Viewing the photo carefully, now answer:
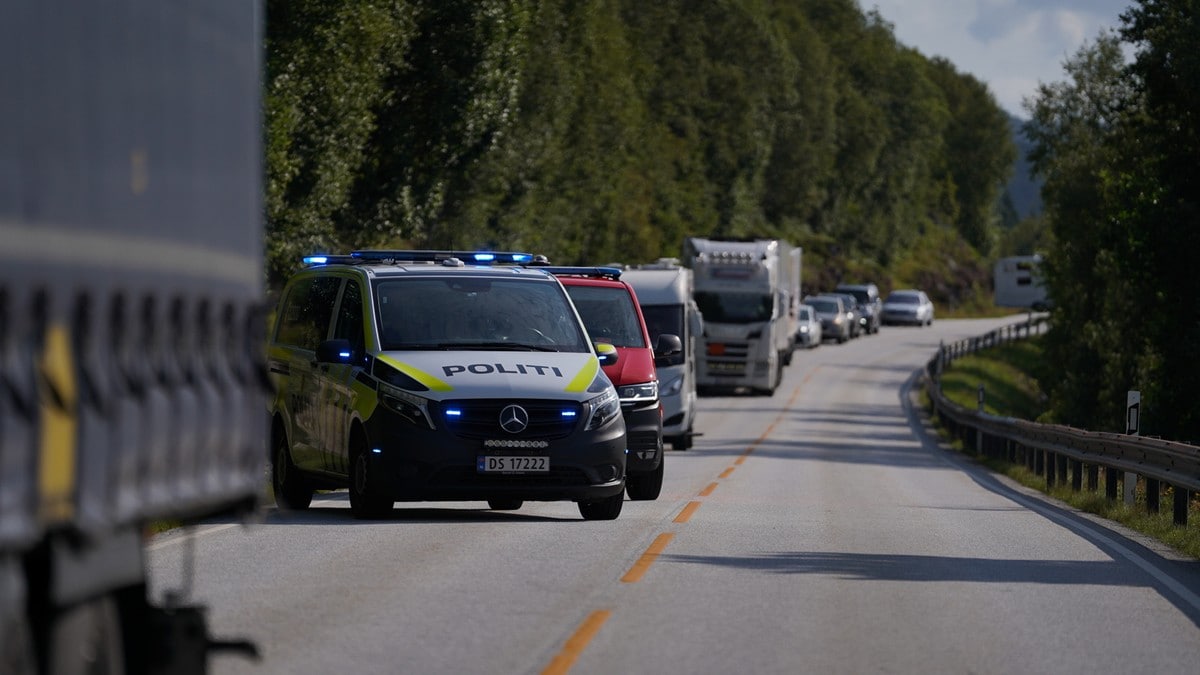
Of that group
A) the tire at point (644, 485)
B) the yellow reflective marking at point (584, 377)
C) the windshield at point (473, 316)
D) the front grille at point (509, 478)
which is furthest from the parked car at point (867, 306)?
the front grille at point (509, 478)

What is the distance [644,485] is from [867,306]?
68772 mm

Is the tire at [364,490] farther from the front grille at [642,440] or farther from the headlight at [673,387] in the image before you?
the headlight at [673,387]

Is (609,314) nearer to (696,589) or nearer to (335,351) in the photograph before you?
(335,351)

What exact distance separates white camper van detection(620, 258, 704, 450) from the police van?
11.1 metres

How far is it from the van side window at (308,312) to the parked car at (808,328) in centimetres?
5371

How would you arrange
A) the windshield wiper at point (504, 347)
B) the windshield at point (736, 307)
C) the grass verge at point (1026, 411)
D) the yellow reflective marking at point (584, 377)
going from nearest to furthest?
1. the yellow reflective marking at point (584, 377)
2. the windshield wiper at point (504, 347)
3. the grass verge at point (1026, 411)
4. the windshield at point (736, 307)

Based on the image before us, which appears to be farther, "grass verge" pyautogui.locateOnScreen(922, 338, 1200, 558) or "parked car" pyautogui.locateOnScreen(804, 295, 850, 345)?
"parked car" pyautogui.locateOnScreen(804, 295, 850, 345)

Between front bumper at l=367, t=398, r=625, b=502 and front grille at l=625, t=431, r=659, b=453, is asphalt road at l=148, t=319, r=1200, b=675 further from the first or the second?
front grille at l=625, t=431, r=659, b=453

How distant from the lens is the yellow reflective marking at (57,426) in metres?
Result: 5.08

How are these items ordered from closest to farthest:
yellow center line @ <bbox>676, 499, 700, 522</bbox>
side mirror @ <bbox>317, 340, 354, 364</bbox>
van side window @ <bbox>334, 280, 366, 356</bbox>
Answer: side mirror @ <bbox>317, 340, 354, 364</bbox> → van side window @ <bbox>334, 280, 366, 356</bbox> → yellow center line @ <bbox>676, 499, 700, 522</bbox>

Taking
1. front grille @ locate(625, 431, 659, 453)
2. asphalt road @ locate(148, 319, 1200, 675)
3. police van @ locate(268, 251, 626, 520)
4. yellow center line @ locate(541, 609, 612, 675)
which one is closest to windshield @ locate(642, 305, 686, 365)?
asphalt road @ locate(148, 319, 1200, 675)

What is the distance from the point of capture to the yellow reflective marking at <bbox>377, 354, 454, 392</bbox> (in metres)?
14.3

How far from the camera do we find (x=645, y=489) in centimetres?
1814

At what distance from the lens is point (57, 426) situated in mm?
5164
